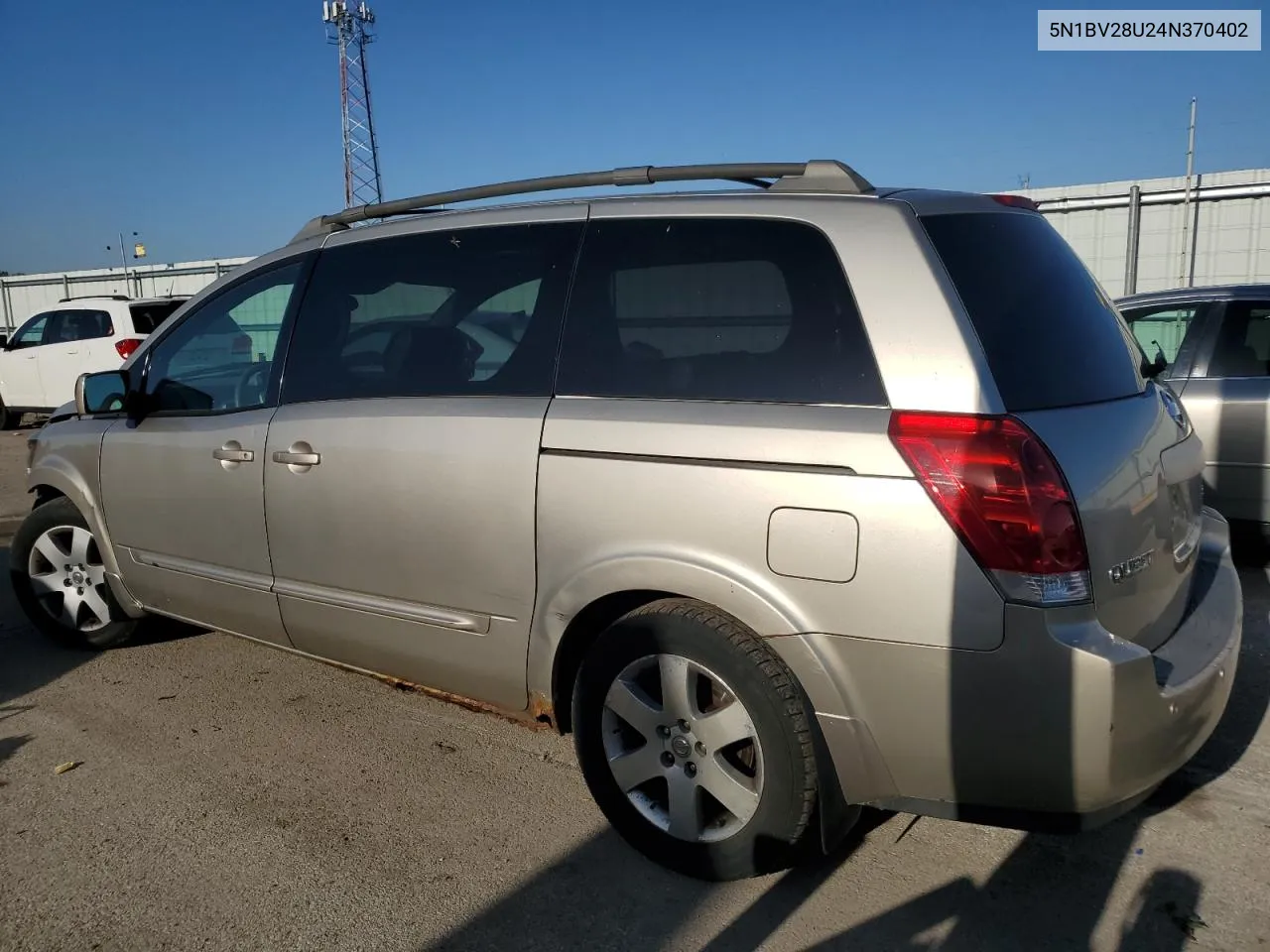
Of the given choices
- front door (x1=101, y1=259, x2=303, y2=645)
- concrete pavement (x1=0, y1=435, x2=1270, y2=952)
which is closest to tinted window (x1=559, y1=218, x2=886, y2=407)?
concrete pavement (x1=0, y1=435, x2=1270, y2=952)

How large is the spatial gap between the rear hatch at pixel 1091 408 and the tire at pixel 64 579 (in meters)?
3.96

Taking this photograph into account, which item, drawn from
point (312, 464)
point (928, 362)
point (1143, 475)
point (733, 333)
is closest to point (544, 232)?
point (733, 333)

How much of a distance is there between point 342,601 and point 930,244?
2217 mm

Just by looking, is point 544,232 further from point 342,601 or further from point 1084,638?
point 1084,638

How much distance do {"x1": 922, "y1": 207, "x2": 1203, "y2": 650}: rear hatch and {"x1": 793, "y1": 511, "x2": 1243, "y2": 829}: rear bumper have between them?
0.14m

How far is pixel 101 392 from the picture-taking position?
167 inches

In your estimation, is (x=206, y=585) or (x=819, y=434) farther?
(x=206, y=585)

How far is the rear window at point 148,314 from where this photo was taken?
13008 mm

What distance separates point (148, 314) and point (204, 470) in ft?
35.7

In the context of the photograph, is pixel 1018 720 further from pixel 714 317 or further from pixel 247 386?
pixel 247 386

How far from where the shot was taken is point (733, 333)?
2588 millimetres

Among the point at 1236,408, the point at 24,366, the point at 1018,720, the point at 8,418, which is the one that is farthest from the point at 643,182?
the point at 8,418

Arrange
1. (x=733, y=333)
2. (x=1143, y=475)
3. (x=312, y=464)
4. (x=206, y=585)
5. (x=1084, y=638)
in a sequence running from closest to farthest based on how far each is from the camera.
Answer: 1. (x=1084, y=638)
2. (x=1143, y=475)
3. (x=733, y=333)
4. (x=312, y=464)
5. (x=206, y=585)

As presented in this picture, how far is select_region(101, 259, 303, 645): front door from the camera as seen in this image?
11.8ft
